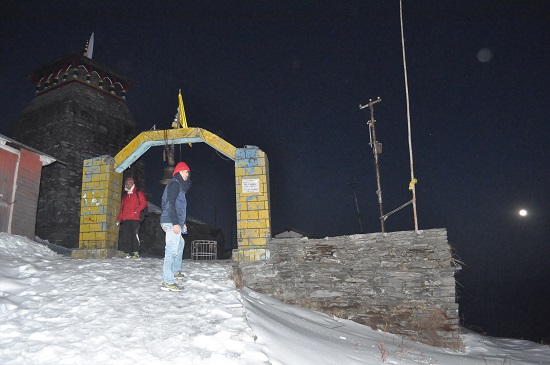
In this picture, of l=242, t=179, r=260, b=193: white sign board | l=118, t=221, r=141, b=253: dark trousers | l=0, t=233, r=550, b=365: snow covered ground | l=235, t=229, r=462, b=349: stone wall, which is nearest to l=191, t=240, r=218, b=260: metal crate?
l=118, t=221, r=141, b=253: dark trousers

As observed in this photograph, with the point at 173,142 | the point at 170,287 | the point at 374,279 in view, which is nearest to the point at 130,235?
the point at 173,142

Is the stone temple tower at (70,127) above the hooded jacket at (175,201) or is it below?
above

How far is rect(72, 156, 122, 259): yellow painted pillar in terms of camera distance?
341 inches

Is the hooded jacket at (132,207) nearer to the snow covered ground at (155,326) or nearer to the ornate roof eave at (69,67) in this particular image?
the snow covered ground at (155,326)

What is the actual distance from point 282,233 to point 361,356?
28888 mm

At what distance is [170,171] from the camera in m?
8.83

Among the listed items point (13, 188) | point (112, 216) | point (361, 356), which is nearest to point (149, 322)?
point (361, 356)

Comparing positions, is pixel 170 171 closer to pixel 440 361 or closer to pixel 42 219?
pixel 440 361

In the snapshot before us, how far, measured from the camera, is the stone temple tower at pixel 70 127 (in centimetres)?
1706

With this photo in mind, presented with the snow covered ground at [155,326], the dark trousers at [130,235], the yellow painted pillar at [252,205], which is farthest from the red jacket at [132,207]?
the yellow painted pillar at [252,205]

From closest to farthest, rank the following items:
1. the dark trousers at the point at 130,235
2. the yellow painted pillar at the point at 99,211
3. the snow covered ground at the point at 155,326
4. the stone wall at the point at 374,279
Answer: the snow covered ground at the point at 155,326 < the stone wall at the point at 374,279 < the dark trousers at the point at 130,235 < the yellow painted pillar at the point at 99,211

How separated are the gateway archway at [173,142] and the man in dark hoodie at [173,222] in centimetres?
228

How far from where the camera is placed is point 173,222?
212 inches

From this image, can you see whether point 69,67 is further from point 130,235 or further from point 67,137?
point 130,235
